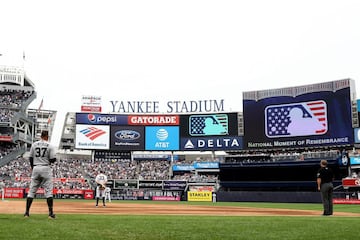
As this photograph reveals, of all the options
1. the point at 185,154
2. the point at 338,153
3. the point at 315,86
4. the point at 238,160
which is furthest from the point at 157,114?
the point at 338,153

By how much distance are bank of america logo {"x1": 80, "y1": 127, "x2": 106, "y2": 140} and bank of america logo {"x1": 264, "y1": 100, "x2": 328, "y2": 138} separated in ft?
75.6

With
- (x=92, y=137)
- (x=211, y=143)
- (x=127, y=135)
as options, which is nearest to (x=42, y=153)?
(x=211, y=143)

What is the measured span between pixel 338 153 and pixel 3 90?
165 ft

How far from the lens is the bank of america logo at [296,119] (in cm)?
4983

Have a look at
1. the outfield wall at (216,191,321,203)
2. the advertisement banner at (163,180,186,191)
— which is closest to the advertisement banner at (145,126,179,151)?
the advertisement banner at (163,180,186,191)

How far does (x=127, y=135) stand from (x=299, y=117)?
23819mm

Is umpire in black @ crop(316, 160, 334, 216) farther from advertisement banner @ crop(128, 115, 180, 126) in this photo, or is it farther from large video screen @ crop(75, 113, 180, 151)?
advertisement banner @ crop(128, 115, 180, 126)

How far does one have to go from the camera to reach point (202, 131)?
59531mm

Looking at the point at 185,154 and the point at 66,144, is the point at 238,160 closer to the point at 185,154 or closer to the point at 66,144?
the point at 185,154

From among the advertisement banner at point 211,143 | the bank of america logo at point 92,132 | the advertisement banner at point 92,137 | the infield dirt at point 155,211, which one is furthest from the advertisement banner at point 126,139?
the infield dirt at point 155,211

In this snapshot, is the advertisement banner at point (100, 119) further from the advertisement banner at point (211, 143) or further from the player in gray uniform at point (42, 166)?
the player in gray uniform at point (42, 166)

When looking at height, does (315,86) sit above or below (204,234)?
above

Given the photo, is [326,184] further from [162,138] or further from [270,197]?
[162,138]

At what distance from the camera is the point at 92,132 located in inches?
2408
